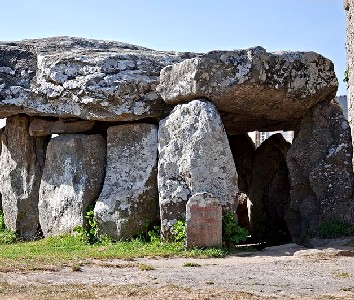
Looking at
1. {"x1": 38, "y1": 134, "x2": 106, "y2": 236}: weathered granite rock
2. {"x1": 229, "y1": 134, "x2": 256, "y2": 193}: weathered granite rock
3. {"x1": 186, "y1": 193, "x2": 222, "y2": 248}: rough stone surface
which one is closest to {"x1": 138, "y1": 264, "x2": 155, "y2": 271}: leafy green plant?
{"x1": 186, "y1": 193, "x2": 222, "y2": 248}: rough stone surface

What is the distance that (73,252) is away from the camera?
35.4 ft

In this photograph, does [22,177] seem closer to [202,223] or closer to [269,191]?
[202,223]

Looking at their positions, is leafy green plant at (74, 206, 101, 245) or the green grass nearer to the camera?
the green grass

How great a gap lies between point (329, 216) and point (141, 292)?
246 inches

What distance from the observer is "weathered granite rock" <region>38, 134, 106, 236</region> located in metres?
12.8

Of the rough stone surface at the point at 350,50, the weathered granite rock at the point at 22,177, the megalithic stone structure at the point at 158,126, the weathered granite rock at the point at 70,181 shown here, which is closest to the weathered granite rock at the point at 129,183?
the megalithic stone structure at the point at 158,126

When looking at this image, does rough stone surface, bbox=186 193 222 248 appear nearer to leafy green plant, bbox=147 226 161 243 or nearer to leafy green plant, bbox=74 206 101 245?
leafy green plant, bbox=147 226 161 243

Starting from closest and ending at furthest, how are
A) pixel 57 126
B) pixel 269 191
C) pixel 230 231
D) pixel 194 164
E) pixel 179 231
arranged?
1. pixel 230 231
2. pixel 179 231
3. pixel 194 164
4. pixel 57 126
5. pixel 269 191

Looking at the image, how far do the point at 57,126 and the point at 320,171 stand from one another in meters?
5.34

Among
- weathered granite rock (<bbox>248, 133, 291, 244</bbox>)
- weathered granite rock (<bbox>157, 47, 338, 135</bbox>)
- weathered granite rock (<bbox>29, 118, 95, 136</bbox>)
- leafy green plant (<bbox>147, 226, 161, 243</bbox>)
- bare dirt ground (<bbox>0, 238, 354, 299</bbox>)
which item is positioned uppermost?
weathered granite rock (<bbox>157, 47, 338, 135</bbox>)

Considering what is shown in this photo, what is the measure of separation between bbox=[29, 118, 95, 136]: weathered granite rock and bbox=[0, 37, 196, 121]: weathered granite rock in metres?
0.43

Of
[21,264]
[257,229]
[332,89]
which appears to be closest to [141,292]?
[21,264]

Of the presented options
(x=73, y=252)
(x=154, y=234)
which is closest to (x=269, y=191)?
(x=154, y=234)

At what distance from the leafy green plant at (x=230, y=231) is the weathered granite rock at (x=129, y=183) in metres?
1.80
